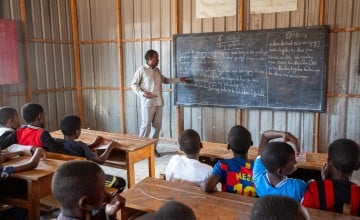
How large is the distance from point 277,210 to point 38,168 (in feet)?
6.36

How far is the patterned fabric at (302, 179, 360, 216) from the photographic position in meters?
1.55

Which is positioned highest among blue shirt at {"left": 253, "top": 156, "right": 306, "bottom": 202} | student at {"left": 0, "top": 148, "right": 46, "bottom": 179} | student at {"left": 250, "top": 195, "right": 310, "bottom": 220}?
student at {"left": 250, "top": 195, "right": 310, "bottom": 220}

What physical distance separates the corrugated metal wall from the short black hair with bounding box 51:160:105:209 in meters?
4.06

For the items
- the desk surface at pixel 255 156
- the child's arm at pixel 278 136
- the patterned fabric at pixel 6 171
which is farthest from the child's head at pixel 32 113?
the child's arm at pixel 278 136

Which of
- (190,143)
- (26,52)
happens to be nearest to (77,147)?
(190,143)

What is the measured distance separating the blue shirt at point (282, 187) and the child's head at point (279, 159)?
2.3 inches

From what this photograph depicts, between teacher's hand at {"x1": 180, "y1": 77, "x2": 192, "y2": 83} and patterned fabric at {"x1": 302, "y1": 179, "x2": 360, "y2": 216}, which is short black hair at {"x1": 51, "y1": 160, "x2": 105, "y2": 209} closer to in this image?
patterned fabric at {"x1": 302, "y1": 179, "x2": 360, "y2": 216}

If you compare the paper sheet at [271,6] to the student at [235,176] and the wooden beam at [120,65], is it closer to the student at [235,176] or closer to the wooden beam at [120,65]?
the wooden beam at [120,65]

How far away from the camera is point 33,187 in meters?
2.31

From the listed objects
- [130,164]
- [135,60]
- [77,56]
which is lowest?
[130,164]

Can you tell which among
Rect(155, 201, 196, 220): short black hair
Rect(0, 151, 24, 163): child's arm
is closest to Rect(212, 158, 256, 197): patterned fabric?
Answer: Rect(155, 201, 196, 220): short black hair

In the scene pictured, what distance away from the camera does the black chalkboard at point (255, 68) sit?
4531mm

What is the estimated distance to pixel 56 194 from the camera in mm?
1298

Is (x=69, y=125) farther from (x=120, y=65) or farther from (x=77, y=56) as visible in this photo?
(x=77, y=56)
